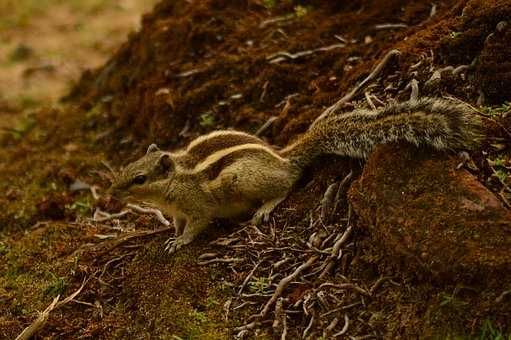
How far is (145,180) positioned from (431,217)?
233cm

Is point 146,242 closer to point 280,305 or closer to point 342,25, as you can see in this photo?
point 280,305

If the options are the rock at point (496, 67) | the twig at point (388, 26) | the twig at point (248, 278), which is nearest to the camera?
the twig at point (248, 278)

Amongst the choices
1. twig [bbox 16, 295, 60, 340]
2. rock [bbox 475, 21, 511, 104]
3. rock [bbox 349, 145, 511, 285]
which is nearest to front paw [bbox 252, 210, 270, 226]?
rock [bbox 349, 145, 511, 285]

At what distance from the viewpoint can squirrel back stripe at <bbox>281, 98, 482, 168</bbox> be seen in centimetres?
399

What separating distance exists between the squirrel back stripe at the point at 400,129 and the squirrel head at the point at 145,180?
115 cm

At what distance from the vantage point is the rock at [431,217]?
3.66 m

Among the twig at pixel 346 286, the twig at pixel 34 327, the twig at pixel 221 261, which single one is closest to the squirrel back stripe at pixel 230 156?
the twig at pixel 221 261

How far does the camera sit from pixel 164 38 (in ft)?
29.1

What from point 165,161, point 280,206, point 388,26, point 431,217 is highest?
point 388,26

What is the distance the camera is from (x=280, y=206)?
5.16 m

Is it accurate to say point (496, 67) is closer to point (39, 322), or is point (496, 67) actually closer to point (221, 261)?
point (221, 261)

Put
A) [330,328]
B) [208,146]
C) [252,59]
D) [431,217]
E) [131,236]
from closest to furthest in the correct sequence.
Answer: [431,217] < [330,328] < [208,146] < [131,236] < [252,59]

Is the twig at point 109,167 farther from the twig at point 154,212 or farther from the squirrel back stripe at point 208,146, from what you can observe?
the squirrel back stripe at point 208,146

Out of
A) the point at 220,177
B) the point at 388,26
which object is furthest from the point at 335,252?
the point at 388,26
